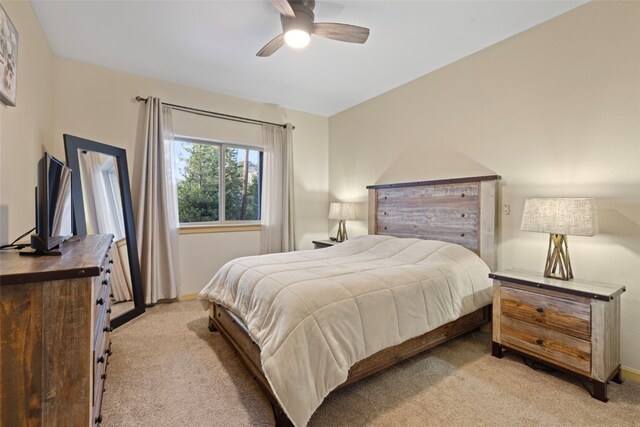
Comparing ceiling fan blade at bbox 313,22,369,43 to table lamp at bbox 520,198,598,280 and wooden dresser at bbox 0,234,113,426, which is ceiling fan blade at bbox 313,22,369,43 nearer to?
table lamp at bbox 520,198,598,280

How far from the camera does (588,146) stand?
226cm

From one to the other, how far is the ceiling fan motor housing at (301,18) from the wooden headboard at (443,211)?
2044 mm

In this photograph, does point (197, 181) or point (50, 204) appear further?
point (197, 181)

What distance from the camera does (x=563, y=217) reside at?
2.06 m

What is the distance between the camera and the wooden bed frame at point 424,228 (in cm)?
195

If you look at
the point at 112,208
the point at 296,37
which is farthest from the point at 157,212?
the point at 296,37

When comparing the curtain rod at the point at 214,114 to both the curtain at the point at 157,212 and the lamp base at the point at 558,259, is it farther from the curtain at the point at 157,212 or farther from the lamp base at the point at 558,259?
the lamp base at the point at 558,259

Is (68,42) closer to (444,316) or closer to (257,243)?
(257,243)

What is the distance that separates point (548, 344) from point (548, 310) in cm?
24

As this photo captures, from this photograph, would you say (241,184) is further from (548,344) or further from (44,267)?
(548,344)

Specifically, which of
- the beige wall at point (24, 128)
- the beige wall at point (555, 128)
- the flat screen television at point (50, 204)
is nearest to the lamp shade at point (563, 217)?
the beige wall at point (555, 128)

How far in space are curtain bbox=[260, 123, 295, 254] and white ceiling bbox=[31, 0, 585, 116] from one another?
2.55ft

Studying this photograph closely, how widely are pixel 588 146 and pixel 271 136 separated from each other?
11.6 ft

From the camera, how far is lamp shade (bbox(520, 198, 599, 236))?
77.8 inches
